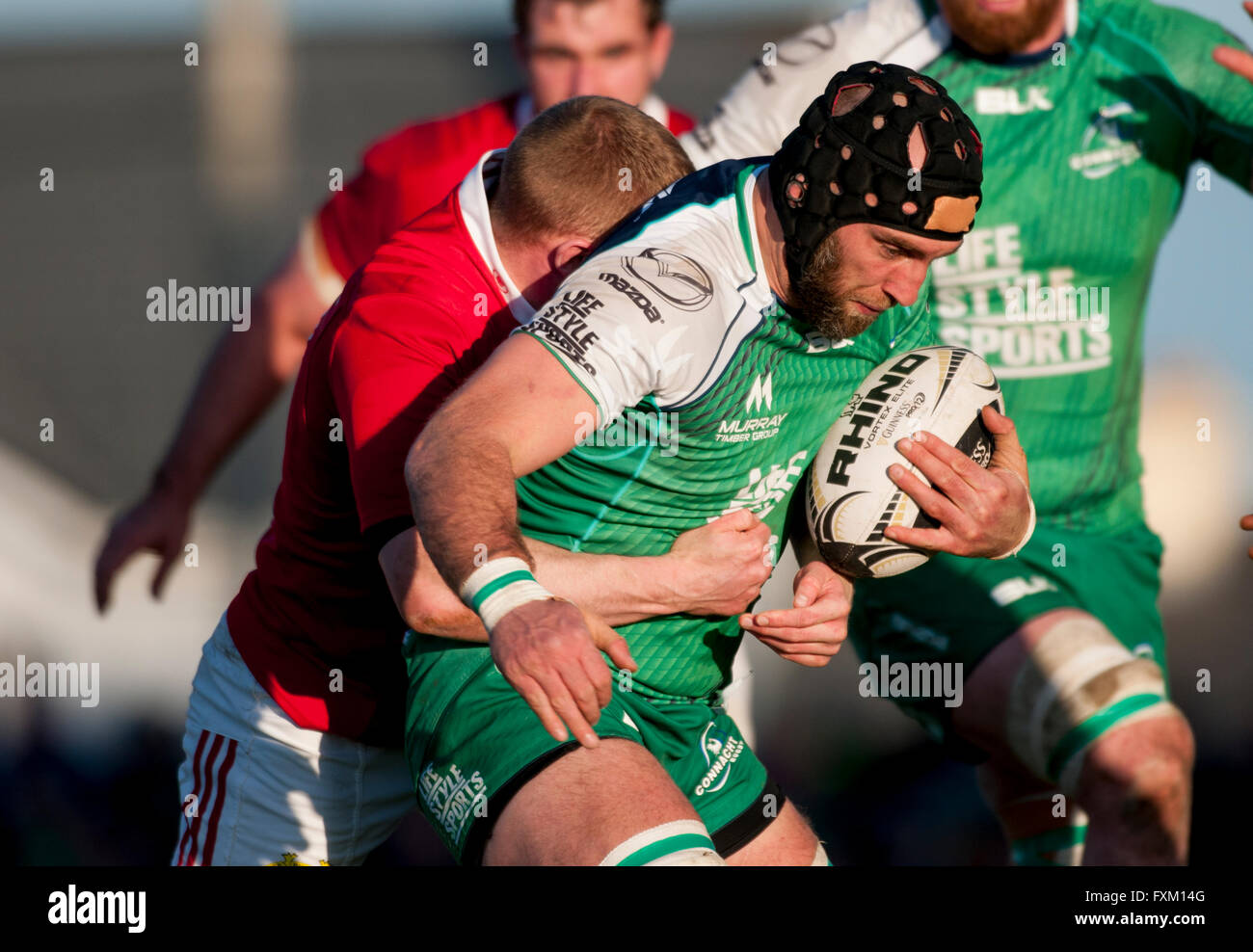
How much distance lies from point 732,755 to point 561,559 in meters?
0.77

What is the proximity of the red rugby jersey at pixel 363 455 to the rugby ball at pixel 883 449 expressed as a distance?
764 mm

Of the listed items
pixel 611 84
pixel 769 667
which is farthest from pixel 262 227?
pixel 611 84

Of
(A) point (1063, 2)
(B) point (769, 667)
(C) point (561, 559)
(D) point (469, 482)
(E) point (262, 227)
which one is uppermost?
(A) point (1063, 2)

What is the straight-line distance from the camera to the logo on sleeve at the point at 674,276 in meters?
2.61

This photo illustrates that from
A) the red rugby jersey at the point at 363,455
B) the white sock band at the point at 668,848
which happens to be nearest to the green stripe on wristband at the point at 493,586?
the white sock band at the point at 668,848

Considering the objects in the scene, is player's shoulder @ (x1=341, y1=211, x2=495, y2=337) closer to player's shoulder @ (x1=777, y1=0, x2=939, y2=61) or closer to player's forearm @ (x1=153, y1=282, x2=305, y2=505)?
player's shoulder @ (x1=777, y1=0, x2=939, y2=61)

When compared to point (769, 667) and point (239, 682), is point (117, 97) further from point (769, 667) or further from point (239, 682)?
point (239, 682)

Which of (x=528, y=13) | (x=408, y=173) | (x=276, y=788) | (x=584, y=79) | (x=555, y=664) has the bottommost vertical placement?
(x=276, y=788)

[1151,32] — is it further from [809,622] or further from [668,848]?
[668,848]

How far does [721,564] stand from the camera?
289cm

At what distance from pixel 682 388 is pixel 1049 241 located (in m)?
1.99

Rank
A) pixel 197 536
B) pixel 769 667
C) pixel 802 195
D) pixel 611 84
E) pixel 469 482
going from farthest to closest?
pixel 197 536, pixel 769 667, pixel 611 84, pixel 802 195, pixel 469 482

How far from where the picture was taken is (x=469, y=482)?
2.27 m

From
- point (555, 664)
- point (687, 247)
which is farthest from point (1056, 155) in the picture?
point (555, 664)
